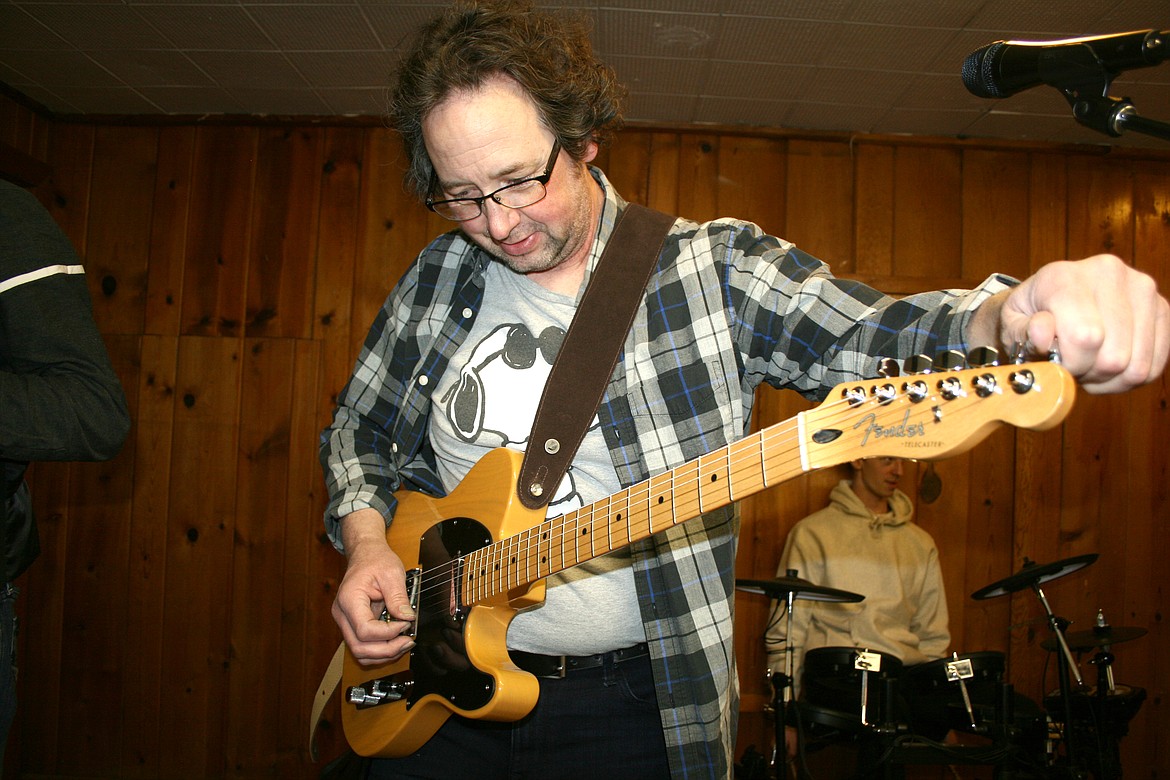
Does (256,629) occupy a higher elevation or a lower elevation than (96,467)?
lower

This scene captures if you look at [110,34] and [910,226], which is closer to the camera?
[110,34]

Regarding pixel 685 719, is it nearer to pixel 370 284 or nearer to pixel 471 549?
pixel 471 549

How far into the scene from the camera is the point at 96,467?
166 inches

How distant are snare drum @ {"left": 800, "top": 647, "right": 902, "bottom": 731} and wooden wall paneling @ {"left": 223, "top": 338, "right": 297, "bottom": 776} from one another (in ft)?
8.04

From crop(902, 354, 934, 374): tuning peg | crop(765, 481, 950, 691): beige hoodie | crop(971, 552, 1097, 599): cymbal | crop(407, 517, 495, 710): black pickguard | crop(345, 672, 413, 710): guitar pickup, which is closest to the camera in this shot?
crop(902, 354, 934, 374): tuning peg

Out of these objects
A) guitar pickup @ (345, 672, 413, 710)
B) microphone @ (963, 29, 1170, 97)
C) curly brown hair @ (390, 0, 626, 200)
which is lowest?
guitar pickup @ (345, 672, 413, 710)

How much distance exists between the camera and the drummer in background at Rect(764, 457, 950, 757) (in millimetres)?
3656

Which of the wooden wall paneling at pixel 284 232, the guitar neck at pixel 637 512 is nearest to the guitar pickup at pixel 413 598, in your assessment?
the guitar neck at pixel 637 512

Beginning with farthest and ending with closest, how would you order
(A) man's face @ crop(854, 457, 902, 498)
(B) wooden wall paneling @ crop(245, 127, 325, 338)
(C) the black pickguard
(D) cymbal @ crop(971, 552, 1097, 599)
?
(B) wooden wall paneling @ crop(245, 127, 325, 338) → (A) man's face @ crop(854, 457, 902, 498) → (D) cymbal @ crop(971, 552, 1097, 599) → (C) the black pickguard

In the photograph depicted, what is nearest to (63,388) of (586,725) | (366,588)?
(366,588)

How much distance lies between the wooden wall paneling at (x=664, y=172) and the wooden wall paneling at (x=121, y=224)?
8.67 ft

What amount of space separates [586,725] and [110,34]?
3701 mm

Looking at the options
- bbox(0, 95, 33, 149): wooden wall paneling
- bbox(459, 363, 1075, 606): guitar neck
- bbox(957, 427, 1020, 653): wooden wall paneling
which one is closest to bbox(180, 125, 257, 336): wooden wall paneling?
bbox(0, 95, 33, 149): wooden wall paneling

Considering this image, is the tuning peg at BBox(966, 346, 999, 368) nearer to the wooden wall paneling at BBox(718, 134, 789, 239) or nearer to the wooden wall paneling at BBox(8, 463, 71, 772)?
the wooden wall paneling at BBox(718, 134, 789, 239)
